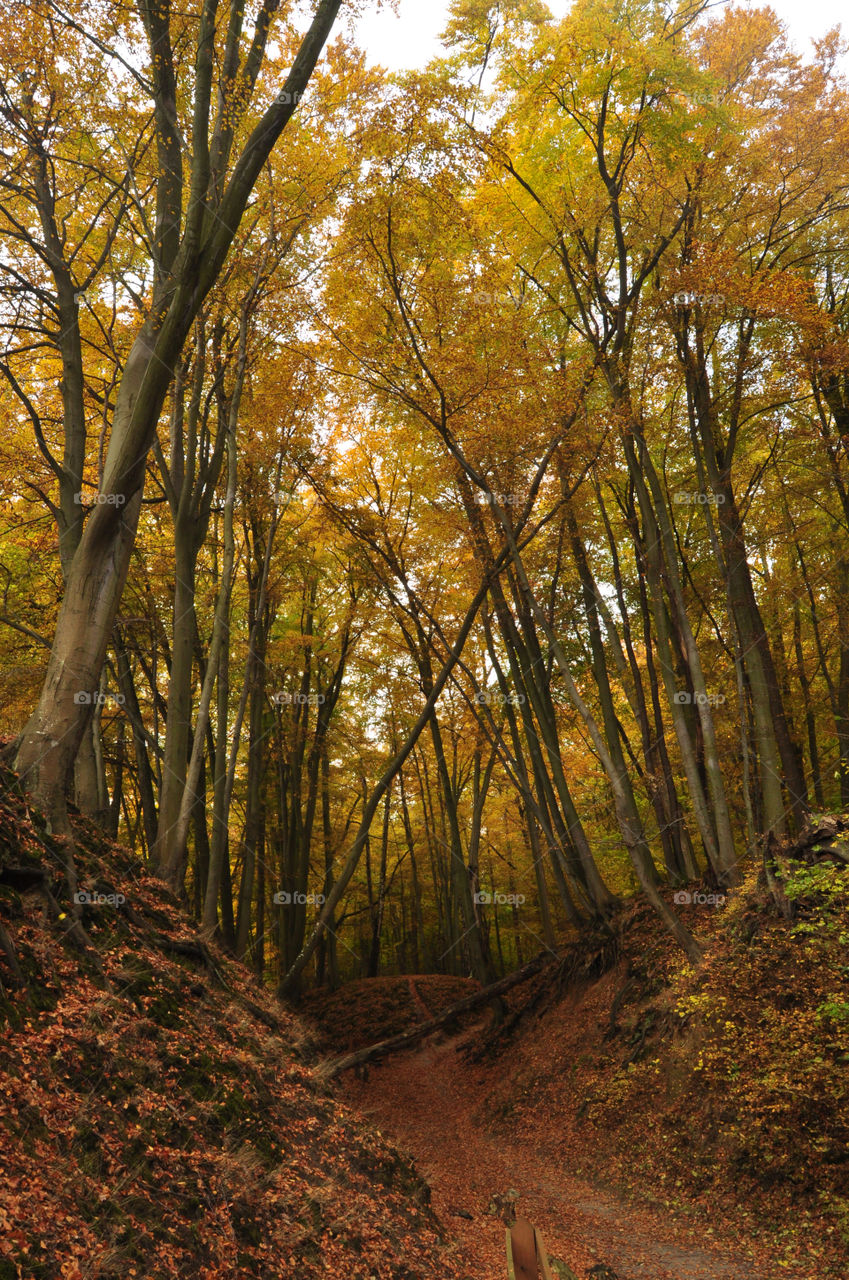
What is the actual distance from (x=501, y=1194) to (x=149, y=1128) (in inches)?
222

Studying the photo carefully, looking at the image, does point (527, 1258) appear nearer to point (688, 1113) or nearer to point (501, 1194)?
point (501, 1194)

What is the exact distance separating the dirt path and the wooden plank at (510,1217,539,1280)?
0.18 metres

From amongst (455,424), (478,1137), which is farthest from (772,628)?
(478,1137)

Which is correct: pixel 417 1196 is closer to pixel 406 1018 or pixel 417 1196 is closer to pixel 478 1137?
pixel 478 1137

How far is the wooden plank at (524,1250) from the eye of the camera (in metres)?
4.57

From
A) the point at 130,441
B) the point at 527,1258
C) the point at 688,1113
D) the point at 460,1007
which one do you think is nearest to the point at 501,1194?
the point at 688,1113

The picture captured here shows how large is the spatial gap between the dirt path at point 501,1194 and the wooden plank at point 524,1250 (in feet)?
0.58

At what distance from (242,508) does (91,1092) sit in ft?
32.5

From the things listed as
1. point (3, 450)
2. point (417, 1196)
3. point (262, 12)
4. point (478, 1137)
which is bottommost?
point (478, 1137)

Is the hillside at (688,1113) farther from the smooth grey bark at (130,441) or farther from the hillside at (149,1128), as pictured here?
the smooth grey bark at (130,441)

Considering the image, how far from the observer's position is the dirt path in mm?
5762

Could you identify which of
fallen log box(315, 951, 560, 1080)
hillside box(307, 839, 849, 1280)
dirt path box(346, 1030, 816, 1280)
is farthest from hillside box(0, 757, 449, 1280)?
fallen log box(315, 951, 560, 1080)

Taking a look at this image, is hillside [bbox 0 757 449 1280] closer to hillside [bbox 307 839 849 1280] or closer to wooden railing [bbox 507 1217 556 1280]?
wooden railing [bbox 507 1217 556 1280]

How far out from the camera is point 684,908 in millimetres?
10648
